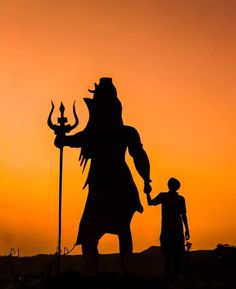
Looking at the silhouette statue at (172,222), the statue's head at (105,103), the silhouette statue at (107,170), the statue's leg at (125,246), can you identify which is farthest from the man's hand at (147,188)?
the statue's head at (105,103)

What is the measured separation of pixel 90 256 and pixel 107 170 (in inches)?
65.5

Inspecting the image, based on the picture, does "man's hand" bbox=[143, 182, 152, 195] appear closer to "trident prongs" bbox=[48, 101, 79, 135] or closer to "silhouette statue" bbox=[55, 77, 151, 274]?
"silhouette statue" bbox=[55, 77, 151, 274]

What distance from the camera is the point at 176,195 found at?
18.7 metres

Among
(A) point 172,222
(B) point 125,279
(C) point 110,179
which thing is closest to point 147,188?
(C) point 110,179

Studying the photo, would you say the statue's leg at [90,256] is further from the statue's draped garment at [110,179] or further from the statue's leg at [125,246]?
the statue's leg at [125,246]

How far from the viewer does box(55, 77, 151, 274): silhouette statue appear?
17047 mm

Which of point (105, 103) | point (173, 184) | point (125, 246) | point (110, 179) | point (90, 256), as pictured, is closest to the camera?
point (90, 256)

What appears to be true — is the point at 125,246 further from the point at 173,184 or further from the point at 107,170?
the point at 173,184

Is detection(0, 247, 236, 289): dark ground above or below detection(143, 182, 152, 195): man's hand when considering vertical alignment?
below

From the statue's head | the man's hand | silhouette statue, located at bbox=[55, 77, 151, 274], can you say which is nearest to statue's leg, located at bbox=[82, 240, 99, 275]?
silhouette statue, located at bbox=[55, 77, 151, 274]

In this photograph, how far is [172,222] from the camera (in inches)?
736

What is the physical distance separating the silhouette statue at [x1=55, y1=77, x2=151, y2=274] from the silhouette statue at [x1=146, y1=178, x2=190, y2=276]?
2.98 ft

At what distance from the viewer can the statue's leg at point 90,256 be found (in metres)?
16.9

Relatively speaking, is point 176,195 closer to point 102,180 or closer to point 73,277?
point 102,180
